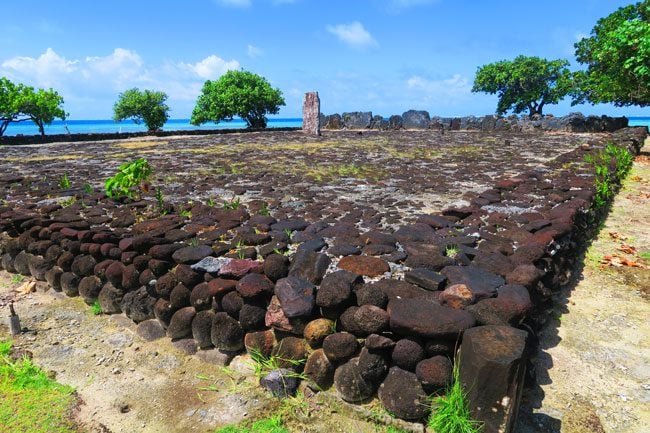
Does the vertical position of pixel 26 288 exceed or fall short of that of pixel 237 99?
it falls short

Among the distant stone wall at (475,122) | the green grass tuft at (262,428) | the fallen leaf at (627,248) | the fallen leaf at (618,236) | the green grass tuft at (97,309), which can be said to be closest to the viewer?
the green grass tuft at (262,428)

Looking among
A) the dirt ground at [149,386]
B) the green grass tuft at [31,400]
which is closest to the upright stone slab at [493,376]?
the dirt ground at [149,386]

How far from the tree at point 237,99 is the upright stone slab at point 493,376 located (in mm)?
34007

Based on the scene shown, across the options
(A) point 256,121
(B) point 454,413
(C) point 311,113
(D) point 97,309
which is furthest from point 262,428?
(A) point 256,121

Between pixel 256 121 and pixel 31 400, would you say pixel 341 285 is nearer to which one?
pixel 31 400

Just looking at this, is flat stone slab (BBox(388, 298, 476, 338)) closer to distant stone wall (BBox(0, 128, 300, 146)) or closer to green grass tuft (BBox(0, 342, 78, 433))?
green grass tuft (BBox(0, 342, 78, 433))

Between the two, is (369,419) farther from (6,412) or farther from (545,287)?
(6,412)

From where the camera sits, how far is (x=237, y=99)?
34.6 meters

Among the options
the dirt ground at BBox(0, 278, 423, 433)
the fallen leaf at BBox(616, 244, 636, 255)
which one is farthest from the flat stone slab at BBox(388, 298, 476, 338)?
the fallen leaf at BBox(616, 244, 636, 255)

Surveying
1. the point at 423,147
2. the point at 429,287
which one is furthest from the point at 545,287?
the point at 423,147

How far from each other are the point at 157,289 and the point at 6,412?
53.4 inches

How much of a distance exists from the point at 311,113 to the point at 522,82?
25876 mm

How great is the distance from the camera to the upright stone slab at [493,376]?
7.80ft

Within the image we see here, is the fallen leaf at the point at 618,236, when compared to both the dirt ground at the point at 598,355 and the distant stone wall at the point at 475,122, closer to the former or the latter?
the dirt ground at the point at 598,355
